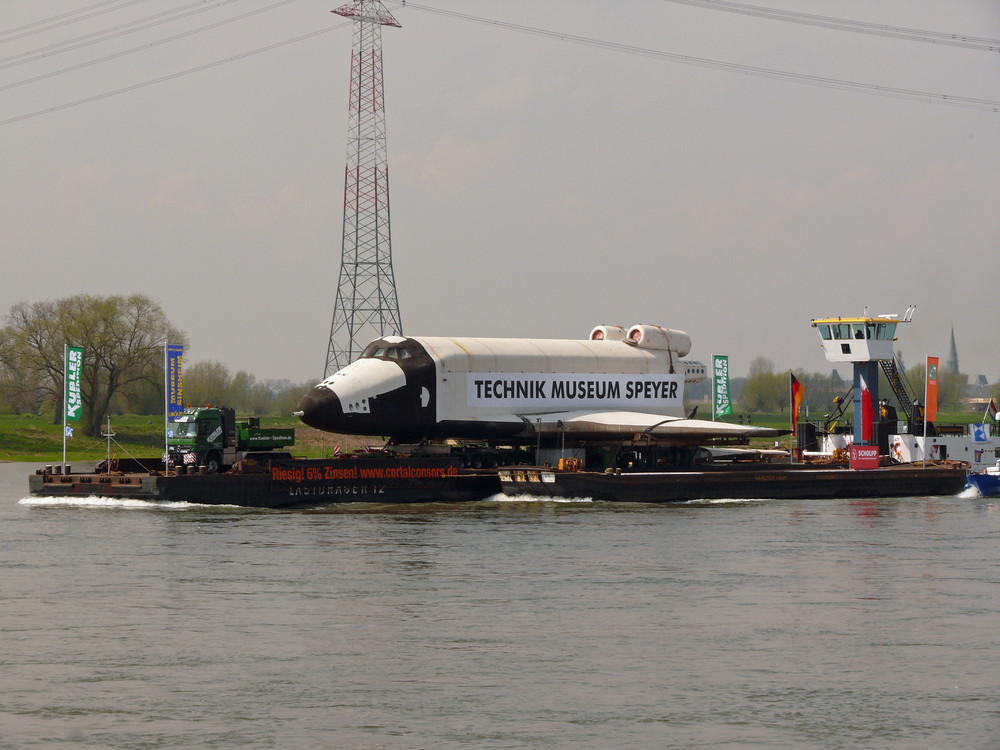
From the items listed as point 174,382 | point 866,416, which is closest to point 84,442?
point 174,382

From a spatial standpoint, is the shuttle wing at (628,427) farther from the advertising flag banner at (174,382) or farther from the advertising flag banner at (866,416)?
the advertising flag banner at (174,382)

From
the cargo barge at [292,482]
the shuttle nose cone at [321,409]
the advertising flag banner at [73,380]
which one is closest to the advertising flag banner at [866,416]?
the cargo barge at [292,482]

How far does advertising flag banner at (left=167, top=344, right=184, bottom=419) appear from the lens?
52.0 meters

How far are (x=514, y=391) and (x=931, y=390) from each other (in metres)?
21.6

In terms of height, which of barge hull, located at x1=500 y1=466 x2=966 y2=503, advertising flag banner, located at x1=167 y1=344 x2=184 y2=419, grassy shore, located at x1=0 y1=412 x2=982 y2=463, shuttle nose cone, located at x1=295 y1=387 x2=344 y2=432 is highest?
advertising flag banner, located at x1=167 y1=344 x2=184 y2=419

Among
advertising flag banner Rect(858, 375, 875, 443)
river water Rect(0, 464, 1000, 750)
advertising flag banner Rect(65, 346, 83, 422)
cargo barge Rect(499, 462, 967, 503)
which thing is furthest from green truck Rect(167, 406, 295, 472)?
advertising flag banner Rect(858, 375, 875, 443)

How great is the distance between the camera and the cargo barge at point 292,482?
47.0 meters

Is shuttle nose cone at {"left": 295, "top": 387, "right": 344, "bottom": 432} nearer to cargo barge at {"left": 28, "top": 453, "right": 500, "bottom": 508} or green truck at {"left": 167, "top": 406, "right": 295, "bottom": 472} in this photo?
cargo barge at {"left": 28, "top": 453, "right": 500, "bottom": 508}

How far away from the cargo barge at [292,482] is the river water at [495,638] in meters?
5.98

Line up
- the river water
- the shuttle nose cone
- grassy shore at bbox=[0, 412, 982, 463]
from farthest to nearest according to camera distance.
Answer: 1. grassy shore at bbox=[0, 412, 982, 463]
2. the shuttle nose cone
3. the river water

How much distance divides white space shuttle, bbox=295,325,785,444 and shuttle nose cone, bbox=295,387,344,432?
0.13ft

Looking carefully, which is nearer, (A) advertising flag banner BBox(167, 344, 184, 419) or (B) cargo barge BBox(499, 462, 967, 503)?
(B) cargo barge BBox(499, 462, 967, 503)

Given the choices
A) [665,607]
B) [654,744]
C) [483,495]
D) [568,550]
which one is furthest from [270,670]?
[483,495]

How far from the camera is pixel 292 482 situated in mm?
48438
